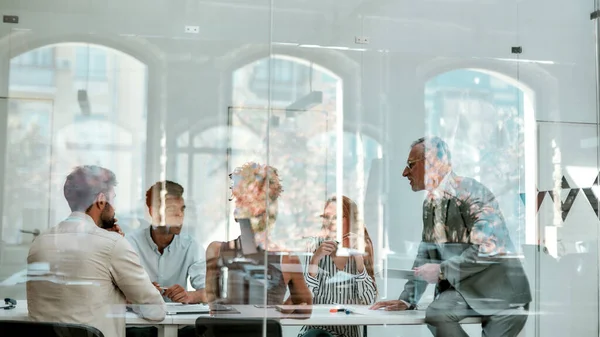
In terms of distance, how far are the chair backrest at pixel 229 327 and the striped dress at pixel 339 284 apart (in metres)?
0.41

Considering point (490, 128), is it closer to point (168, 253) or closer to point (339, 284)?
point (339, 284)

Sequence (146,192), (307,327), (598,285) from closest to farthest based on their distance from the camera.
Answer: (146,192) < (307,327) < (598,285)

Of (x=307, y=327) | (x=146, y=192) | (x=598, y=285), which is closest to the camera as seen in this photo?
(x=146, y=192)

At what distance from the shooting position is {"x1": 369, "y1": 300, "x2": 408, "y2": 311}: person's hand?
15.4 ft

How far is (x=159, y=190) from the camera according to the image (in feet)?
13.9

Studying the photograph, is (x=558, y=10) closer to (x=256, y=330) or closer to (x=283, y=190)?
(x=283, y=190)

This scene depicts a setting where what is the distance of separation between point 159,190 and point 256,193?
1.79 ft

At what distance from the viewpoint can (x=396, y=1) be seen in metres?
5.14

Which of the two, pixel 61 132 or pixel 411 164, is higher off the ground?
pixel 61 132

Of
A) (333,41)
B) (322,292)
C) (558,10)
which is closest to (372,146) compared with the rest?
(333,41)

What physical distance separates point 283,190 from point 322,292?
0.62 metres

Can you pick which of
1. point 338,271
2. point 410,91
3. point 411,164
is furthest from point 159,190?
point 410,91

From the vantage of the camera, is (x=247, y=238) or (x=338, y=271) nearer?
(x=247, y=238)

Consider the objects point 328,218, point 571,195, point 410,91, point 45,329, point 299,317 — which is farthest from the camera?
point 410,91
